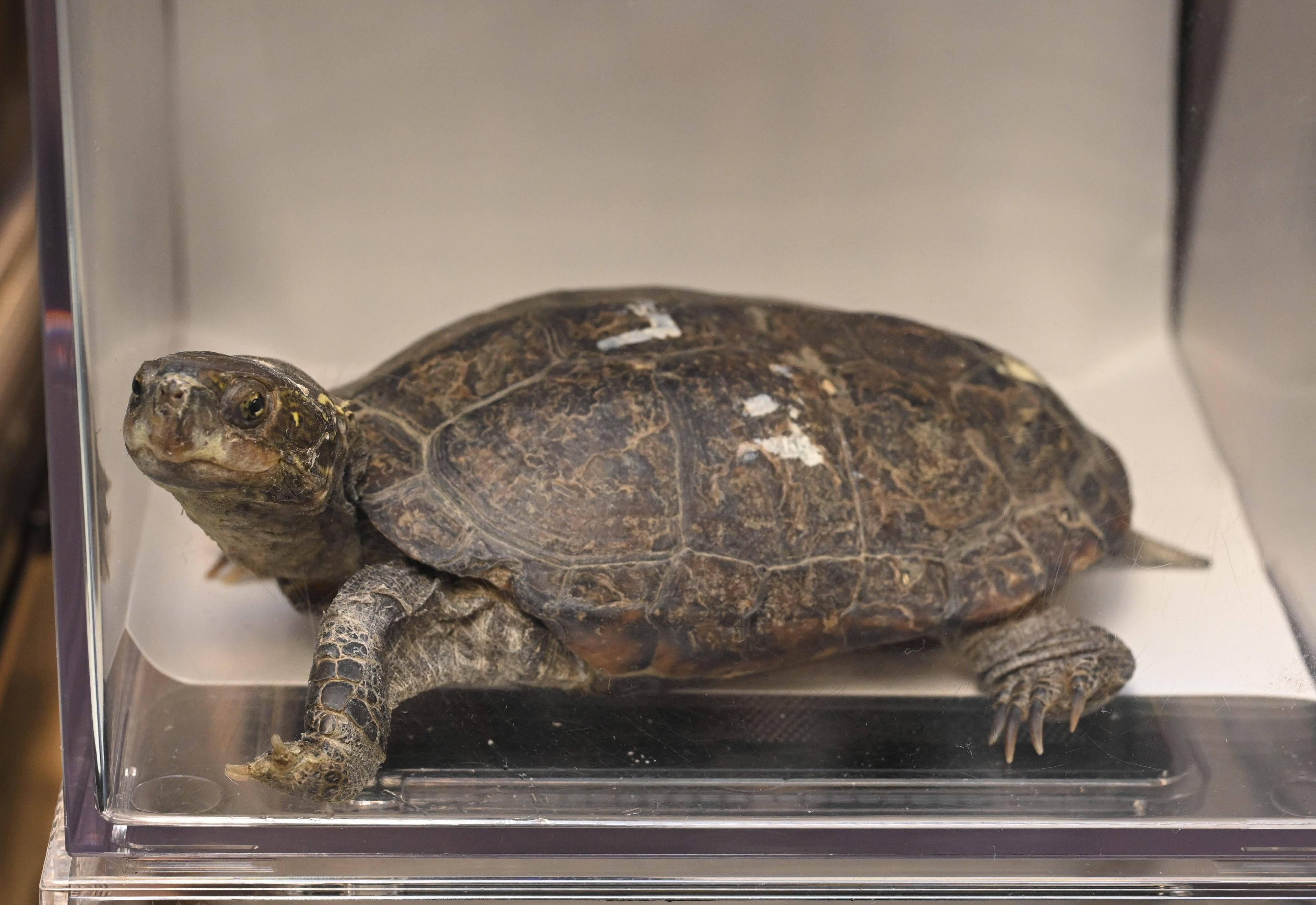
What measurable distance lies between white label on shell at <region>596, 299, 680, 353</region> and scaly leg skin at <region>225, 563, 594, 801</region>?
1.51 feet

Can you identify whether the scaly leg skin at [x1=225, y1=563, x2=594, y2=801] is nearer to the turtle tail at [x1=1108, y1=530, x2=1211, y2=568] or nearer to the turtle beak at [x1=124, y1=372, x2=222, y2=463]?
the turtle beak at [x1=124, y1=372, x2=222, y2=463]

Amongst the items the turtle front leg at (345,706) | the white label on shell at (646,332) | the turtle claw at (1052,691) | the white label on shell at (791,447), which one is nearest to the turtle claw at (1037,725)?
the turtle claw at (1052,691)

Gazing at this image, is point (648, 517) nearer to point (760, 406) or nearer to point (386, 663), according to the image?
point (760, 406)

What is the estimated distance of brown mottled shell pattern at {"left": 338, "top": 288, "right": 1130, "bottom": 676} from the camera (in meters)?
1.66

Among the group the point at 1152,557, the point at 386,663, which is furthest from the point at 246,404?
the point at 1152,557

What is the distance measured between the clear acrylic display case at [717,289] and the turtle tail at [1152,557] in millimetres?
31

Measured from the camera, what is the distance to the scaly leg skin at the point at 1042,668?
1.74 meters

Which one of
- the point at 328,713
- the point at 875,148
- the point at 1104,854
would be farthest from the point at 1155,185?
the point at 328,713

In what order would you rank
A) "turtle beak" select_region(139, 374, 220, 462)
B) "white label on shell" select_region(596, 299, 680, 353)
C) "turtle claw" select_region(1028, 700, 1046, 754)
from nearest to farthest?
"turtle beak" select_region(139, 374, 220, 462), "turtle claw" select_region(1028, 700, 1046, 754), "white label on shell" select_region(596, 299, 680, 353)

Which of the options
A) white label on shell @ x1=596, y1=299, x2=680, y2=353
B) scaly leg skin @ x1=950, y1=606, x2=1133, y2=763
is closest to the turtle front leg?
white label on shell @ x1=596, y1=299, x2=680, y2=353

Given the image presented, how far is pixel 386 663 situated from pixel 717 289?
3.63ft

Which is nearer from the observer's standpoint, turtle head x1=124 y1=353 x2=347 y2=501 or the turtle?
turtle head x1=124 y1=353 x2=347 y2=501

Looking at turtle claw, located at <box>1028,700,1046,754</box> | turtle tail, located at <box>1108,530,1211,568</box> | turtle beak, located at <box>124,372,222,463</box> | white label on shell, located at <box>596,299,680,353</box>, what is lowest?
turtle claw, located at <box>1028,700,1046,754</box>

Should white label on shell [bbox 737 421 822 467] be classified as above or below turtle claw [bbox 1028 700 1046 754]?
above
